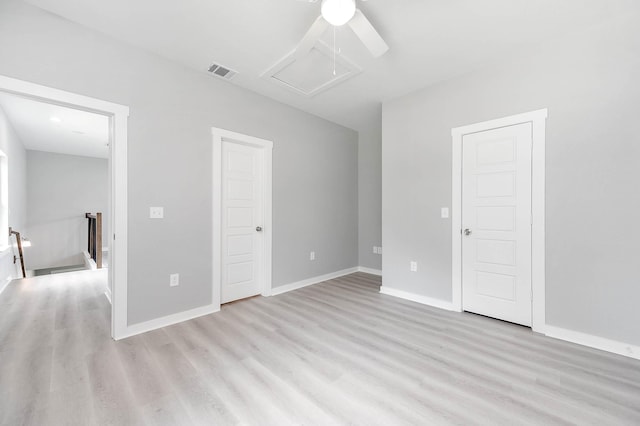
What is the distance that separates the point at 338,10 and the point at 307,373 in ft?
7.73

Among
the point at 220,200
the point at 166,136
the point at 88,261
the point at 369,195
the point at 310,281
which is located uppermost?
the point at 166,136

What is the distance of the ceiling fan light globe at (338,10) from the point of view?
1570 millimetres

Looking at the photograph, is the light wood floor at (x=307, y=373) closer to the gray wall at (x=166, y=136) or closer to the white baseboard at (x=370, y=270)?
the gray wall at (x=166, y=136)

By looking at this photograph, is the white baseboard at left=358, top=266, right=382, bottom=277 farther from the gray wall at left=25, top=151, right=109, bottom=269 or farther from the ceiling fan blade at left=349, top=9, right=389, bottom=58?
the gray wall at left=25, top=151, right=109, bottom=269

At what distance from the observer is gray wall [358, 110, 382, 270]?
4.82m

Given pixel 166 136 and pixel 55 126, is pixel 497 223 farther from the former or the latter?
pixel 55 126

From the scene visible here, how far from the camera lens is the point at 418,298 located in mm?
3271

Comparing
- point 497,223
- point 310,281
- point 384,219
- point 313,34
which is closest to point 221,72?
point 313,34

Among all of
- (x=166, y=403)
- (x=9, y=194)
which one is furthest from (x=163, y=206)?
(x=9, y=194)

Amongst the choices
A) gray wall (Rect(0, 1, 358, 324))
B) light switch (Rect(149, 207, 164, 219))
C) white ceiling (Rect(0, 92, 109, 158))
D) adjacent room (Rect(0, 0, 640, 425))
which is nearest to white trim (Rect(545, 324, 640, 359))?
adjacent room (Rect(0, 0, 640, 425))

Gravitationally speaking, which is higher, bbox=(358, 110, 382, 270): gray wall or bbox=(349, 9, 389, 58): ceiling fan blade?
bbox=(349, 9, 389, 58): ceiling fan blade

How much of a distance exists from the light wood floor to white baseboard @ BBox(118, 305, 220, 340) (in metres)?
0.11

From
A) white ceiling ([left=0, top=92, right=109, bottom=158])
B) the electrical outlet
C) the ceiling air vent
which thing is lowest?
the electrical outlet

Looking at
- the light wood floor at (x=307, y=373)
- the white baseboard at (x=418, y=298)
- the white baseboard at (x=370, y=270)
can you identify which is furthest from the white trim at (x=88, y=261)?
the white baseboard at (x=418, y=298)
